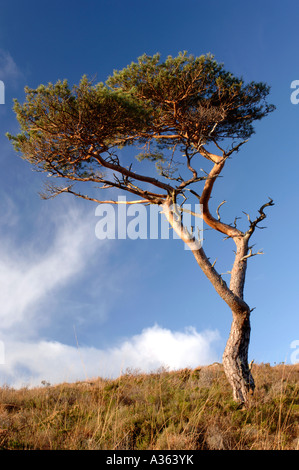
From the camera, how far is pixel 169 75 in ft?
37.5

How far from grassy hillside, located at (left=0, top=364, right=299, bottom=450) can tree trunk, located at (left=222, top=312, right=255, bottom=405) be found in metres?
0.27

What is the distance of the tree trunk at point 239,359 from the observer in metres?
7.68

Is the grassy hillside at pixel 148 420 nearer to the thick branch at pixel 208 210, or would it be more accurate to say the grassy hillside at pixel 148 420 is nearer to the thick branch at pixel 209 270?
the thick branch at pixel 209 270

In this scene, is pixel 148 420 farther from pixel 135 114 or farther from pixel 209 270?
pixel 135 114

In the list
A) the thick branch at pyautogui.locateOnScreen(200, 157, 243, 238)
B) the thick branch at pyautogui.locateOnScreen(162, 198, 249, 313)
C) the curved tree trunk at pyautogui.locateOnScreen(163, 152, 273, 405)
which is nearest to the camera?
the curved tree trunk at pyautogui.locateOnScreen(163, 152, 273, 405)

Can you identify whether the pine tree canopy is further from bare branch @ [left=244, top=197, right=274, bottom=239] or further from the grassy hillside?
the grassy hillside

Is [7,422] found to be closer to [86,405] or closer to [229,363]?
[86,405]

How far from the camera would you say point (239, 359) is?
805 centimetres

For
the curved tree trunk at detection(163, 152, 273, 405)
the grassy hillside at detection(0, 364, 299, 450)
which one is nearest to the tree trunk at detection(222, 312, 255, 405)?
the curved tree trunk at detection(163, 152, 273, 405)

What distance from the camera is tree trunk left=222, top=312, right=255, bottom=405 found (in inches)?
302

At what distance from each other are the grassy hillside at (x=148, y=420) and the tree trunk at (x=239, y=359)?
10.5 inches

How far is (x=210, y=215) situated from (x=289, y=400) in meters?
5.92

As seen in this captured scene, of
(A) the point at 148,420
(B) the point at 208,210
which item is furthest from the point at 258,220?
(A) the point at 148,420
